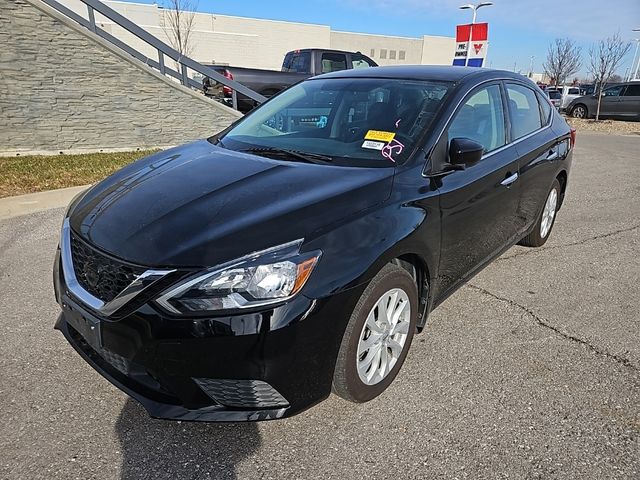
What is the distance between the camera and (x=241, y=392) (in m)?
1.97

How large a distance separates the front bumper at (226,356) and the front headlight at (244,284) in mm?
50

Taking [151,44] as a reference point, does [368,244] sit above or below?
below

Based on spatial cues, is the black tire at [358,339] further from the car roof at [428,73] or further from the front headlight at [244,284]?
the car roof at [428,73]

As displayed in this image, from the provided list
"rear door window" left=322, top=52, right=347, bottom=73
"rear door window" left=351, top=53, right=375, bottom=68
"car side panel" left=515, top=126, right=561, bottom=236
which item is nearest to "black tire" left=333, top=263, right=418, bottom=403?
"car side panel" left=515, top=126, right=561, bottom=236

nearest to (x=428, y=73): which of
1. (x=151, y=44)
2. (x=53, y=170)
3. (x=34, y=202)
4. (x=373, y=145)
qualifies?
(x=373, y=145)

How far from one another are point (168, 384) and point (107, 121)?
8463 mm

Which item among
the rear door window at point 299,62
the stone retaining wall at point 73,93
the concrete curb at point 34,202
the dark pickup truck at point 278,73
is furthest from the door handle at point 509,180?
the rear door window at point 299,62

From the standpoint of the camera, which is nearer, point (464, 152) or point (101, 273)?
point (101, 273)

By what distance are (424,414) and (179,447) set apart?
121cm

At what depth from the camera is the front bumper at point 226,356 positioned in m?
1.88

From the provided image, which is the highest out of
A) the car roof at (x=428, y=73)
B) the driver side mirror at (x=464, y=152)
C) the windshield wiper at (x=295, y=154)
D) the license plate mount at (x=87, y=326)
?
the car roof at (x=428, y=73)

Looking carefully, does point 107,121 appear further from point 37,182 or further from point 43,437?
point 43,437

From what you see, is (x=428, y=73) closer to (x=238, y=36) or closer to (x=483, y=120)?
(x=483, y=120)

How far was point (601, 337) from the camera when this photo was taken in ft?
10.5
